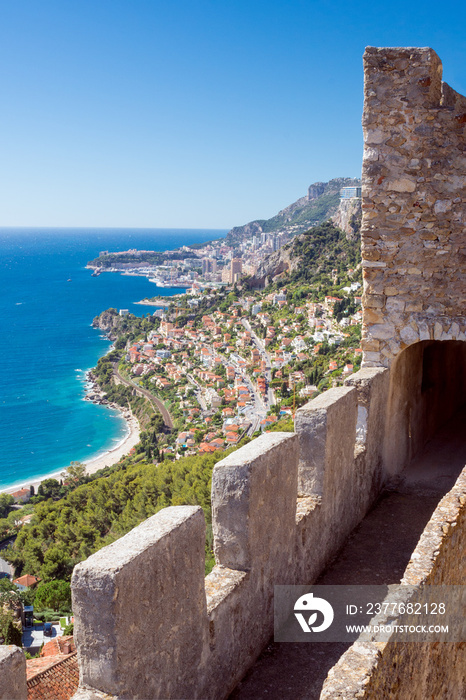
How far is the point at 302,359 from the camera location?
5697 centimetres

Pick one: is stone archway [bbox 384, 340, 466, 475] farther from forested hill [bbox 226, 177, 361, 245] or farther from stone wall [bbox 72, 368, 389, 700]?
forested hill [bbox 226, 177, 361, 245]

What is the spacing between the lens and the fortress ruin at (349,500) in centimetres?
196

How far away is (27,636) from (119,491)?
10.1 meters

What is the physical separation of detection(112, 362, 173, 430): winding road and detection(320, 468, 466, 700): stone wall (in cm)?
5406

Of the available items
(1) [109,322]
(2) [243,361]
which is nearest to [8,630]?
(2) [243,361]

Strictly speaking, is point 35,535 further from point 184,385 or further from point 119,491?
point 184,385

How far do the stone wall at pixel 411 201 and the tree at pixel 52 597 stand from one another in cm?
2174

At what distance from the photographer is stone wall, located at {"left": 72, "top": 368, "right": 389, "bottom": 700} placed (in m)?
1.90

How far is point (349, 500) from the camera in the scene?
4328 mm

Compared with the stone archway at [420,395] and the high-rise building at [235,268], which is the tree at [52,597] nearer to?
the stone archway at [420,395]

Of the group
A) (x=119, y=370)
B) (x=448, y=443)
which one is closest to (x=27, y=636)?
(x=448, y=443)

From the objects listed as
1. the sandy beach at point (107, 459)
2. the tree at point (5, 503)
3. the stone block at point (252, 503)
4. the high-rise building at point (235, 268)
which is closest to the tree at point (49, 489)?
the tree at point (5, 503)

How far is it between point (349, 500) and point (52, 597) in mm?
22055

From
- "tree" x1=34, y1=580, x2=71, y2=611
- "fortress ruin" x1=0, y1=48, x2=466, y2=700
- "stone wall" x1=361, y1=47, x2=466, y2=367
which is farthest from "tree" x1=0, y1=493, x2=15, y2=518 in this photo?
"stone wall" x1=361, y1=47, x2=466, y2=367
